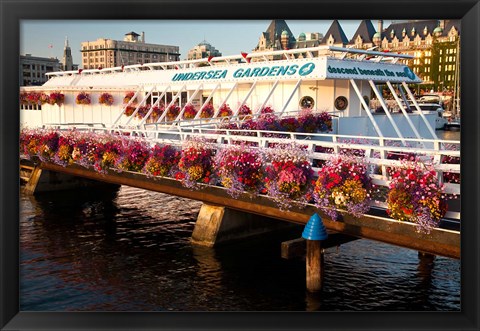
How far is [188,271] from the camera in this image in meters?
15.4

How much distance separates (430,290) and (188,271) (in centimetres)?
604

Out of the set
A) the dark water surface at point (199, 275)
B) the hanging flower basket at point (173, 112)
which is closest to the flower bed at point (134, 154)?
the dark water surface at point (199, 275)

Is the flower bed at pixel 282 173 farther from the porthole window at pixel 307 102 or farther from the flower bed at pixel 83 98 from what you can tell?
the flower bed at pixel 83 98

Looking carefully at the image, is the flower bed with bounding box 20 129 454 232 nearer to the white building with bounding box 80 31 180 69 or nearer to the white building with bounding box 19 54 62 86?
the white building with bounding box 19 54 62 86

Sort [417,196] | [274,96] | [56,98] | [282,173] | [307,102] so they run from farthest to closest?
[56,98]
[274,96]
[307,102]
[282,173]
[417,196]

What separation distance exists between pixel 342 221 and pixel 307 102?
1171 centimetres

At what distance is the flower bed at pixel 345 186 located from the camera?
1221cm

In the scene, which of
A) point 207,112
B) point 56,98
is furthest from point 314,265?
point 56,98

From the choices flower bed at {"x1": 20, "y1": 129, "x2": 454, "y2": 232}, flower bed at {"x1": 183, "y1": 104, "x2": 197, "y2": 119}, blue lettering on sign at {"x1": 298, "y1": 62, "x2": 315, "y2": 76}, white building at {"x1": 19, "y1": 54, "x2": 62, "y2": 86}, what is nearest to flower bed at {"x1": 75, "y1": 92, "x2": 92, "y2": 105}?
flower bed at {"x1": 183, "y1": 104, "x2": 197, "y2": 119}

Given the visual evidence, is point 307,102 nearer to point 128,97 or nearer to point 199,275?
point 199,275
